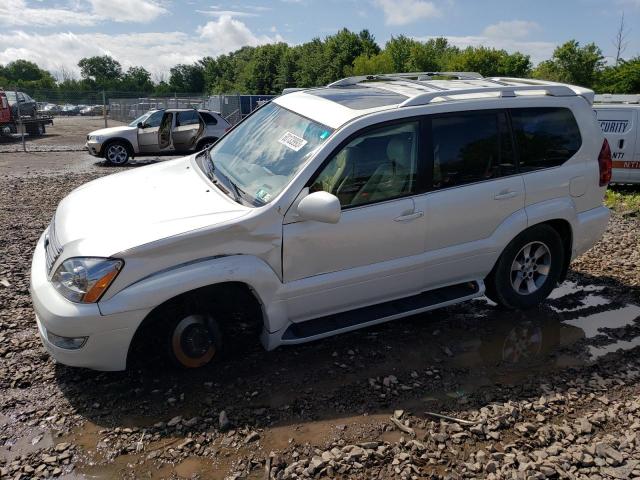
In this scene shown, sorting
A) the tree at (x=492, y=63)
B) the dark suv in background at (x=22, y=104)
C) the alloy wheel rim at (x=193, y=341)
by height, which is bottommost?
the alloy wheel rim at (x=193, y=341)

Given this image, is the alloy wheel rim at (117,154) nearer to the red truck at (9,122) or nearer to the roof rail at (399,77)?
the red truck at (9,122)

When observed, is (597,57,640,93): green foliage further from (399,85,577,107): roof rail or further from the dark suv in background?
the dark suv in background

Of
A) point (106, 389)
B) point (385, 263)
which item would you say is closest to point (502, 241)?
point (385, 263)

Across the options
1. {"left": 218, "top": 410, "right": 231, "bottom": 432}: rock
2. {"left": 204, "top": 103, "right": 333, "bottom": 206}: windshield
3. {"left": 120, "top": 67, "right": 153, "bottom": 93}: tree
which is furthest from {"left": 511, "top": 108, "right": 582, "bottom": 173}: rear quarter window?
{"left": 120, "top": 67, "right": 153, "bottom": 93}: tree

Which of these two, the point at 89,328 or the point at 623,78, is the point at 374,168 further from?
the point at 623,78

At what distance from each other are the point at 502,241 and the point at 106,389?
3.20 meters

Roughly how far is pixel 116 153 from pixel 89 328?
13.3m

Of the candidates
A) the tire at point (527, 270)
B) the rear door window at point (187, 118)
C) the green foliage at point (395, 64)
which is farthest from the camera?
the green foliage at point (395, 64)

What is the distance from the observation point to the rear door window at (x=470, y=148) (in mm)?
4157

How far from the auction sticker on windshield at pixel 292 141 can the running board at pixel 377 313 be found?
1267 mm

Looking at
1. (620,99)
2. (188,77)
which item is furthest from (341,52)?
(188,77)

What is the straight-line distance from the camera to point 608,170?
485 centimetres

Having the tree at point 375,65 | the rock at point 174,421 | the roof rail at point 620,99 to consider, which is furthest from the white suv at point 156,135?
the tree at point 375,65

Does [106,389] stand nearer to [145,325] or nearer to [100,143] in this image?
[145,325]
